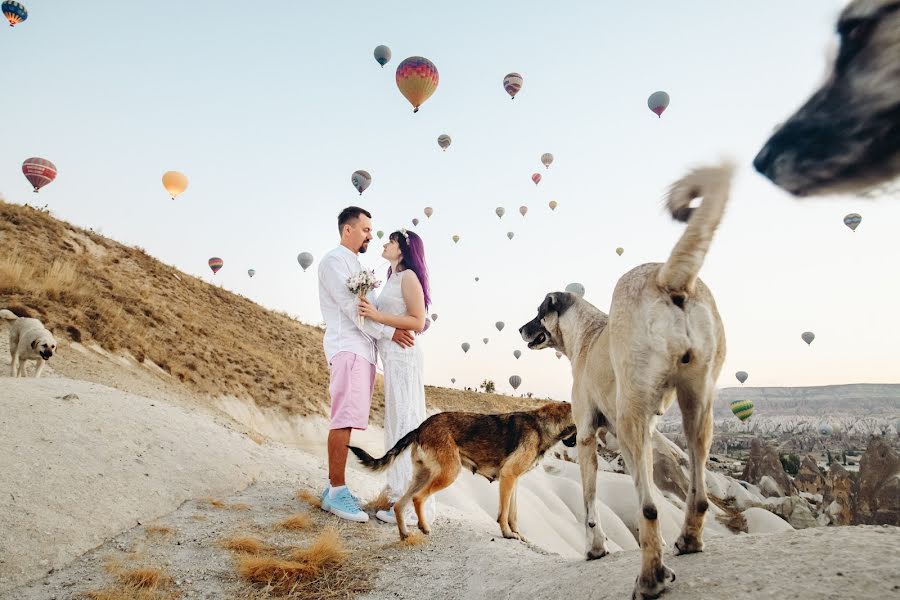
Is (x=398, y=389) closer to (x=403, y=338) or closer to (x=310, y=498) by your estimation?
(x=403, y=338)

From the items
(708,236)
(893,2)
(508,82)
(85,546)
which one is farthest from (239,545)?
(508,82)

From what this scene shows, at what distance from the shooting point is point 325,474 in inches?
359

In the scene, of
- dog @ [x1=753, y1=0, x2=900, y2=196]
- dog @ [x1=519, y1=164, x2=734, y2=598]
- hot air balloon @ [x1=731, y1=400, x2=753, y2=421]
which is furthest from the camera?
hot air balloon @ [x1=731, y1=400, x2=753, y2=421]

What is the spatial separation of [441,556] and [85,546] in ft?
10.7

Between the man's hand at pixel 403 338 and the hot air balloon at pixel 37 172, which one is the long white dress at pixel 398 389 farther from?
the hot air balloon at pixel 37 172

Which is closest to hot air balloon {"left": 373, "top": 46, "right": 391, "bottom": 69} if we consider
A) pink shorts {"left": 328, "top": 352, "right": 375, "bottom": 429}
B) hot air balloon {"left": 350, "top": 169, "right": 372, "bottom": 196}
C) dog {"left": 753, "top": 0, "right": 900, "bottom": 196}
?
hot air balloon {"left": 350, "top": 169, "right": 372, "bottom": 196}

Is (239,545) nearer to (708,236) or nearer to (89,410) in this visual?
(89,410)

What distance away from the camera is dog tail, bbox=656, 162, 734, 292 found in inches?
115

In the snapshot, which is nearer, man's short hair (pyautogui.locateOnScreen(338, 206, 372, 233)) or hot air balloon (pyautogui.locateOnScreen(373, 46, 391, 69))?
man's short hair (pyautogui.locateOnScreen(338, 206, 372, 233))

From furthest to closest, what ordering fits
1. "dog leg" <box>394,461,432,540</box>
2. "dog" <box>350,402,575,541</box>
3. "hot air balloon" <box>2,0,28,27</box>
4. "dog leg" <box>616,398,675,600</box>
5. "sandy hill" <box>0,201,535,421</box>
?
"hot air balloon" <box>2,0,28,27</box> < "sandy hill" <box>0,201,535,421</box> < "dog" <box>350,402,575,541</box> < "dog leg" <box>394,461,432,540</box> < "dog leg" <box>616,398,675,600</box>

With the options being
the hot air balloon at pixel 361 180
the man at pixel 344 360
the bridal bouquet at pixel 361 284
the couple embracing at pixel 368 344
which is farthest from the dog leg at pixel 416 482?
the hot air balloon at pixel 361 180

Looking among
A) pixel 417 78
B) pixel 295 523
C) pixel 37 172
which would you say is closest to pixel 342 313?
pixel 295 523

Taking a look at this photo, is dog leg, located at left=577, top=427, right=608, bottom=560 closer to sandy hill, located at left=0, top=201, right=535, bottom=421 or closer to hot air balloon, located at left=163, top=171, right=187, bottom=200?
sandy hill, located at left=0, top=201, right=535, bottom=421

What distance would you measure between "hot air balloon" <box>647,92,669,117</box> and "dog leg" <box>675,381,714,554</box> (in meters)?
35.7
